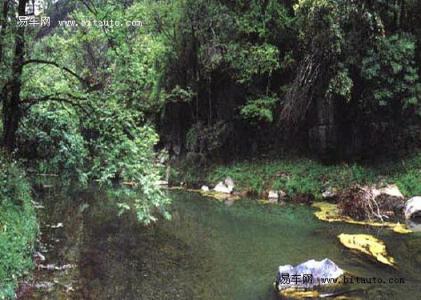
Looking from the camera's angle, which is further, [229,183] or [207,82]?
[207,82]

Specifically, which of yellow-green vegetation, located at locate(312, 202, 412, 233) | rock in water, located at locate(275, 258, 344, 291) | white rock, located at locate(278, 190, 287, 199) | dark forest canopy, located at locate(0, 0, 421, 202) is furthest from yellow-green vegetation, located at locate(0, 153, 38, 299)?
white rock, located at locate(278, 190, 287, 199)

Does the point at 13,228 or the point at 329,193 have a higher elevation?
the point at 329,193

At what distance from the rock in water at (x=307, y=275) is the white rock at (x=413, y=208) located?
775 cm

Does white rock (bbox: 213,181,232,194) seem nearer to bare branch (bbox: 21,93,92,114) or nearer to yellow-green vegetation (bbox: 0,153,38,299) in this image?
yellow-green vegetation (bbox: 0,153,38,299)

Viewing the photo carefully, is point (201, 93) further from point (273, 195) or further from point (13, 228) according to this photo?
point (13, 228)

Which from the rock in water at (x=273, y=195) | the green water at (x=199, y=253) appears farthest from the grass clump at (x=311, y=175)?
the green water at (x=199, y=253)

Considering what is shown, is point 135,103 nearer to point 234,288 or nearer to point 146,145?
point 146,145

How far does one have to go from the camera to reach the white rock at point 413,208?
Answer: 1686 cm

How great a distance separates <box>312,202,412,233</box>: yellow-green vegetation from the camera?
603 inches

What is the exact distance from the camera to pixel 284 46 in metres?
24.5

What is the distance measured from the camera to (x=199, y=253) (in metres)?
12.7

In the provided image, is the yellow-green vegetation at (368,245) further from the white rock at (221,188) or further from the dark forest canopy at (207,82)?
the white rock at (221,188)

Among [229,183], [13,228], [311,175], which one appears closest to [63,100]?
[13,228]

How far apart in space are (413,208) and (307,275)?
861 cm
